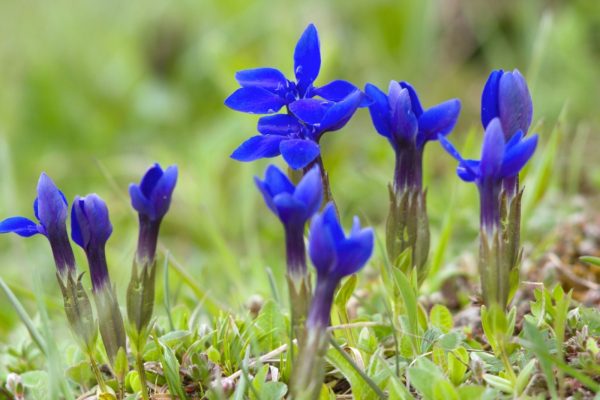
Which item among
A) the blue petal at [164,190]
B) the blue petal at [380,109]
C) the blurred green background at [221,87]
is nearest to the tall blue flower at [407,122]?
the blue petal at [380,109]

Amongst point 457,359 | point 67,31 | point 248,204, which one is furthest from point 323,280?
point 67,31

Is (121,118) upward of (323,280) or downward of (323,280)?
upward

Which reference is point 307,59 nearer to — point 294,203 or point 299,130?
point 299,130

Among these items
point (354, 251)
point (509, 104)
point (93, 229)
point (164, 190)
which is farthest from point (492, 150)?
point (93, 229)

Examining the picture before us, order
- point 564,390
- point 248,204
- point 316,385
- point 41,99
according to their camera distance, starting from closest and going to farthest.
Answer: point 316,385 < point 564,390 < point 248,204 < point 41,99

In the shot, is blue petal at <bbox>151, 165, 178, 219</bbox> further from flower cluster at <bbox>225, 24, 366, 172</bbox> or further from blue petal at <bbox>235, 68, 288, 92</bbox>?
blue petal at <bbox>235, 68, 288, 92</bbox>

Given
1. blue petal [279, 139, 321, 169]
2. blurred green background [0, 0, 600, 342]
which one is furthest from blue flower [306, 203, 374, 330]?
blurred green background [0, 0, 600, 342]

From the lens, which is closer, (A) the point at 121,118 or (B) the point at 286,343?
(B) the point at 286,343

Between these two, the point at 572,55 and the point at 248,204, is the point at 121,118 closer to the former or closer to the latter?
the point at 248,204
